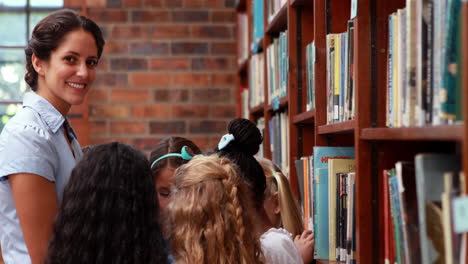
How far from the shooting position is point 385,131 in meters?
1.21

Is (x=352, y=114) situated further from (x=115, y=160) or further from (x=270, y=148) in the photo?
(x=270, y=148)

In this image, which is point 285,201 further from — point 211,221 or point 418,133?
point 418,133

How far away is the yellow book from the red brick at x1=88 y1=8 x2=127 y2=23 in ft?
8.11

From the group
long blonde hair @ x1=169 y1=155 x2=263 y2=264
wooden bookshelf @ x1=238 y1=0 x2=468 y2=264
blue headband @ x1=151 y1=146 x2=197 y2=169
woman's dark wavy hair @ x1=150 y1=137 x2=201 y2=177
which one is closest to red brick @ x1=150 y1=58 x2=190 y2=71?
woman's dark wavy hair @ x1=150 y1=137 x2=201 y2=177

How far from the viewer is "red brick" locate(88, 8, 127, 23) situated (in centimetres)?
389

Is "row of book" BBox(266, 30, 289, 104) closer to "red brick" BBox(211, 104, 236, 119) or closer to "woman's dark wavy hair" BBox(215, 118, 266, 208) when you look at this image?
"woman's dark wavy hair" BBox(215, 118, 266, 208)

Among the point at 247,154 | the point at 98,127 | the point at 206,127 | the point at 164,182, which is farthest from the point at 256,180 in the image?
the point at 98,127

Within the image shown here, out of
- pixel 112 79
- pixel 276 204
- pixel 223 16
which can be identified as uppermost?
pixel 223 16

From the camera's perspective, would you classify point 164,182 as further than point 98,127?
No

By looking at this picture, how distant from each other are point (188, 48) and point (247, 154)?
2.12 m

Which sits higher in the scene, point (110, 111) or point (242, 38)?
point (242, 38)

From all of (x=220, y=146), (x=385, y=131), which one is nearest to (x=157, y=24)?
(x=220, y=146)

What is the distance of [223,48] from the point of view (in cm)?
400

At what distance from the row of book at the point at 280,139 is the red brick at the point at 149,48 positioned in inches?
50.2
